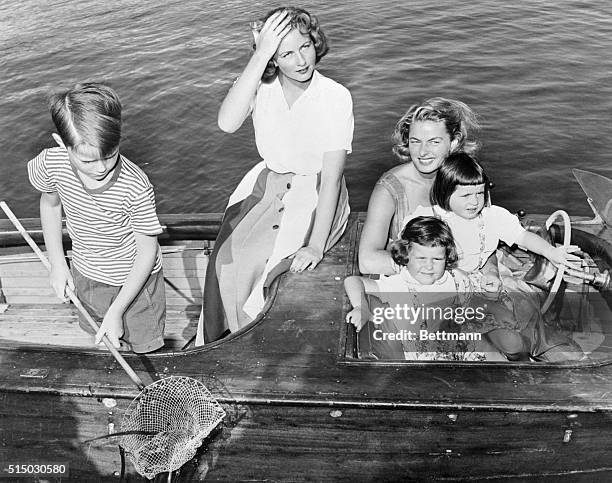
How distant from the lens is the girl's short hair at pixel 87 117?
2811mm

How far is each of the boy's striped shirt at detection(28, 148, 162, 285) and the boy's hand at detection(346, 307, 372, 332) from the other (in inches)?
38.3

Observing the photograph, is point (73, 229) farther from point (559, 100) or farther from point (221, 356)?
point (559, 100)

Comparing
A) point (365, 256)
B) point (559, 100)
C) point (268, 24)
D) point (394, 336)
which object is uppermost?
point (268, 24)

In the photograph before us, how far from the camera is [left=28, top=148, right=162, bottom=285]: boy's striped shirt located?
3.11 m

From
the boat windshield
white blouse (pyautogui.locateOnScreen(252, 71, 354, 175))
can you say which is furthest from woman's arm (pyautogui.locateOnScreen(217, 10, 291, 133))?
the boat windshield

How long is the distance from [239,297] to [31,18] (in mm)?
11437

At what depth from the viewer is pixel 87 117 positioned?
281 cm

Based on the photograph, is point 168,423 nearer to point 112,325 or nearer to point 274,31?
point 112,325

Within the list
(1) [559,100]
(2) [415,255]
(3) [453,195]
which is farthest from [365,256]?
(1) [559,100]

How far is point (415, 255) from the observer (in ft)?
10.9

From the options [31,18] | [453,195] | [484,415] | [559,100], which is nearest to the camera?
[484,415]

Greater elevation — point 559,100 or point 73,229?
point 73,229

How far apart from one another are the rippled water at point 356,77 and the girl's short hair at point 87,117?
493cm

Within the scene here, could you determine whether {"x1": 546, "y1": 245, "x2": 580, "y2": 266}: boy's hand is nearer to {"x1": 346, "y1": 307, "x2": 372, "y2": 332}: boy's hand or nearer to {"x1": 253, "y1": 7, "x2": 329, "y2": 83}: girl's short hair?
{"x1": 346, "y1": 307, "x2": 372, "y2": 332}: boy's hand
